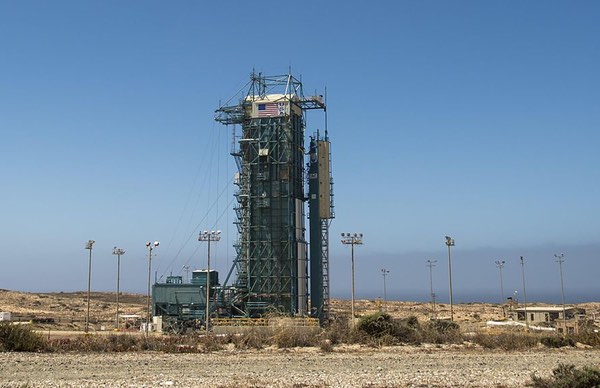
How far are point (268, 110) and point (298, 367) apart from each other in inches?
1634

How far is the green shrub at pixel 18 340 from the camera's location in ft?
118

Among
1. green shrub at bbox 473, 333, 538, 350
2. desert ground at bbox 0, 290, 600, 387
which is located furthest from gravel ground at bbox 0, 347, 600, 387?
green shrub at bbox 473, 333, 538, 350

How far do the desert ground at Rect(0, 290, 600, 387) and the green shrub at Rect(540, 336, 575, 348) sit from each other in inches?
54.7

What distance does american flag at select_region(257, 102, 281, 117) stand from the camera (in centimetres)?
6844

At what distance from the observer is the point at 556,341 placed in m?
43.2

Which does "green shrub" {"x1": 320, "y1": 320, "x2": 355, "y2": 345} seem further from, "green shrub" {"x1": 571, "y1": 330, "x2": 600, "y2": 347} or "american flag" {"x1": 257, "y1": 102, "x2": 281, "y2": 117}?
"american flag" {"x1": 257, "y1": 102, "x2": 281, "y2": 117}

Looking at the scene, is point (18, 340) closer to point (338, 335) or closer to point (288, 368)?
point (288, 368)

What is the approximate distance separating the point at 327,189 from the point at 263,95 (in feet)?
37.5

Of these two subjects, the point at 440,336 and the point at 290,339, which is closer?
the point at 290,339

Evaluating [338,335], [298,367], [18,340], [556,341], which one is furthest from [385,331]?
[18,340]

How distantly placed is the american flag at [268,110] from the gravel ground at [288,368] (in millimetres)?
33449

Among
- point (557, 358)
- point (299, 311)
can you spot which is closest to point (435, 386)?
point (557, 358)

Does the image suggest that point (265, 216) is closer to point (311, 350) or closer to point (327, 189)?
point (327, 189)

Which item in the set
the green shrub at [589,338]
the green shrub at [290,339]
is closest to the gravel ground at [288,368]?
the green shrub at [290,339]
